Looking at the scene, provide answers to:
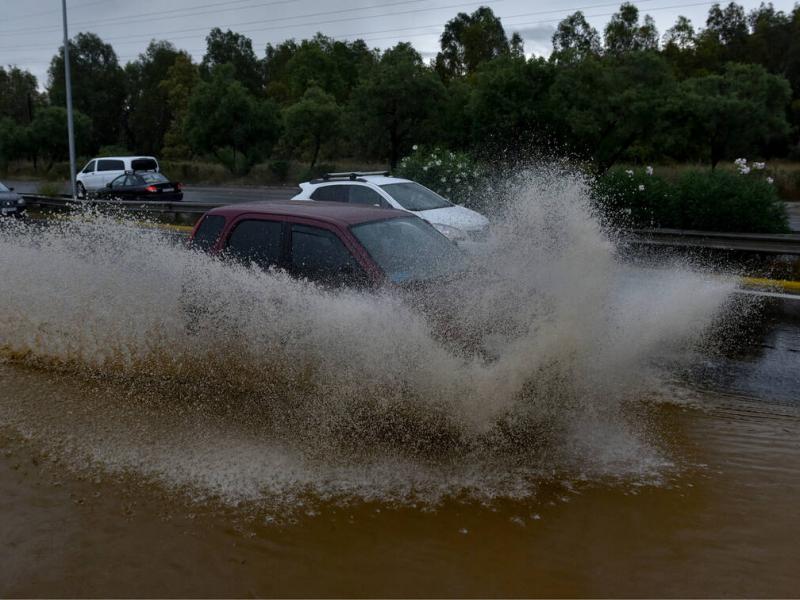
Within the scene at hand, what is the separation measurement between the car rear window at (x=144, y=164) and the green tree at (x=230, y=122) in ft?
41.2

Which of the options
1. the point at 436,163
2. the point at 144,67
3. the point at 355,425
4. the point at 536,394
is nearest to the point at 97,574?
the point at 355,425

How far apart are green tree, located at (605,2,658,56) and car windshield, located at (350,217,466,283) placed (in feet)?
178

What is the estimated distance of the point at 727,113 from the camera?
3078cm

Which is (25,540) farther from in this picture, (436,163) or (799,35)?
(799,35)

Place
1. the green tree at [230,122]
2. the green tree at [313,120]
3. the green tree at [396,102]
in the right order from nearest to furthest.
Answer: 1. the green tree at [396,102]
2. the green tree at [313,120]
3. the green tree at [230,122]

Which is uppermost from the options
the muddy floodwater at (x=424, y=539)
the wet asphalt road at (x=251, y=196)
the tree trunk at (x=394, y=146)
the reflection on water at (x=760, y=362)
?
the tree trunk at (x=394, y=146)

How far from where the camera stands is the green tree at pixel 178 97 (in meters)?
65.9

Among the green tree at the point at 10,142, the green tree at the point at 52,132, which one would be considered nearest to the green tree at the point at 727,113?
the green tree at the point at 52,132

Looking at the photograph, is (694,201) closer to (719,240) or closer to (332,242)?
(719,240)

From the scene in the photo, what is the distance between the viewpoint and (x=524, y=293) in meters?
5.46

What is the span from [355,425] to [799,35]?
5882 cm

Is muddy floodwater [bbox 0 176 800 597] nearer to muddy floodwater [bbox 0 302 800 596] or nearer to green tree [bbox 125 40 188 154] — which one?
muddy floodwater [bbox 0 302 800 596]

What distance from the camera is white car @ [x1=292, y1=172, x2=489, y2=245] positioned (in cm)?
1203

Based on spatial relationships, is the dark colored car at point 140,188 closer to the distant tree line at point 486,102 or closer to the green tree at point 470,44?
the distant tree line at point 486,102
